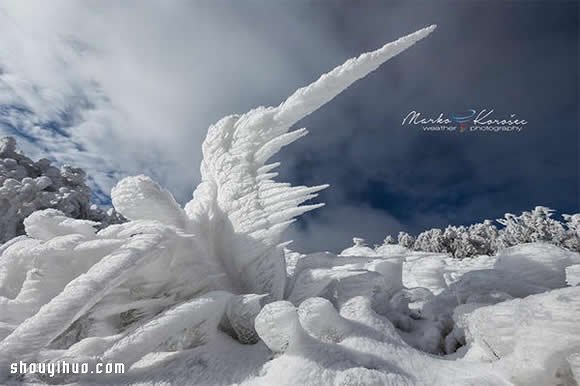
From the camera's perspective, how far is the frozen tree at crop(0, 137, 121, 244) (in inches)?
758

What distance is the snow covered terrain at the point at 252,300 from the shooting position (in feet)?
5.51

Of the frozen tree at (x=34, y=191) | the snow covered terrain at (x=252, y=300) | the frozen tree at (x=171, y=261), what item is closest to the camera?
the snow covered terrain at (x=252, y=300)

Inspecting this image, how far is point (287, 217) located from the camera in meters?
2.68

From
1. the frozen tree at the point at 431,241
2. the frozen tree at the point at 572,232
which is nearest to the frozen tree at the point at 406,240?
the frozen tree at the point at 431,241

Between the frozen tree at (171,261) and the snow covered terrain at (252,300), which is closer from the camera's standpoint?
the snow covered terrain at (252,300)

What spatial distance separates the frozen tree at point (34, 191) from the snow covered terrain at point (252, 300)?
20.3 meters

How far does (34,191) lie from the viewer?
2045cm

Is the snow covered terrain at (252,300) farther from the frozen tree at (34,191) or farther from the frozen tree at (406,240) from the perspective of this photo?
the frozen tree at (406,240)

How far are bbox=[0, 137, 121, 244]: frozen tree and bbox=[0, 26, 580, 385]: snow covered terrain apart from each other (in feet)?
66.7

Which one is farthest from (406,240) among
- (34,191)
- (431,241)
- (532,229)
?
(34,191)

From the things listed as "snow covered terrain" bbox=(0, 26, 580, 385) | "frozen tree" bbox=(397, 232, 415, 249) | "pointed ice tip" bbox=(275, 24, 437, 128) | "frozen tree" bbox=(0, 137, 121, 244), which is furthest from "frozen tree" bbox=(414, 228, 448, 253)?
"pointed ice tip" bbox=(275, 24, 437, 128)

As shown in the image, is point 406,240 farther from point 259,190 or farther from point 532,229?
point 259,190

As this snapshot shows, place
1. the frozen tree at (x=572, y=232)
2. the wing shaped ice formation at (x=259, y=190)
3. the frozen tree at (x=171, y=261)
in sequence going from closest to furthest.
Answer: the frozen tree at (x=171, y=261), the wing shaped ice formation at (x=259, y=190), the frozen tree at (x=572, y=232)

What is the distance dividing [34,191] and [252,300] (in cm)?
2343
